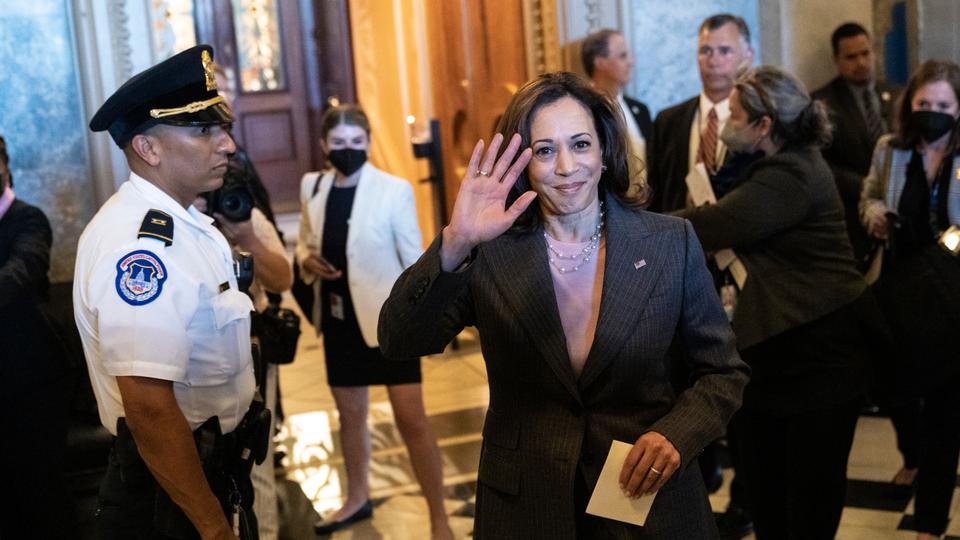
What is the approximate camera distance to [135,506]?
7.36 feet

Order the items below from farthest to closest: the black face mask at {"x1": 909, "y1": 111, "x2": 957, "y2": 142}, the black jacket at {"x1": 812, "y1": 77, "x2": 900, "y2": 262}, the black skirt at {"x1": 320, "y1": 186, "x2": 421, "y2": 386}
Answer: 1. the black jacket at {"x1": 812, "y1": 77, "x2": 900, "y2": 262}
2. the black skirt at {"x1": 320, "y1": 186, "x2": 421, "y2": 386}
3. the black face mask at {"x1": 909, "y1": 111, "x2": 957, "y2": 142}

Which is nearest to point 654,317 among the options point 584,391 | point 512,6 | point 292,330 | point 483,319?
point 584,391

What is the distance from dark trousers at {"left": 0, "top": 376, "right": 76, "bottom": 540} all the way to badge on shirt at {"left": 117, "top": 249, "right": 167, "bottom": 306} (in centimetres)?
148

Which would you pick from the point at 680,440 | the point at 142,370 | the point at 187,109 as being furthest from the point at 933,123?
the point at 142,370

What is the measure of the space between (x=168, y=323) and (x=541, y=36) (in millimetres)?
3453

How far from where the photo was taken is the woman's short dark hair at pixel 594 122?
2.05m

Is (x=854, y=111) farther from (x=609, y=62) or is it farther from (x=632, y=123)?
(x=609, y=62)

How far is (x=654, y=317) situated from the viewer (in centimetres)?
203

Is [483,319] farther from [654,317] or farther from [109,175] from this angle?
[109,175]

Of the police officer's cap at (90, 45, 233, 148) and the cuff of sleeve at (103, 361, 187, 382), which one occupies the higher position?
the police officer's cap at (90, 45, 233, 148)

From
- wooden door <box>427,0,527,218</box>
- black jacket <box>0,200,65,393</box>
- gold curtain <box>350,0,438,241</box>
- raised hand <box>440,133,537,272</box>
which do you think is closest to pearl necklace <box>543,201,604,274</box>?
raised hand <box>440,133,537,272</box>

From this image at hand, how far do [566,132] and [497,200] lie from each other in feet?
0.82

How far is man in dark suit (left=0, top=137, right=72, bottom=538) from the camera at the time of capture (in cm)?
338

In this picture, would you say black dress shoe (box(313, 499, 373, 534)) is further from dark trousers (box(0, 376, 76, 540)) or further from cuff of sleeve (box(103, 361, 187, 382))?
cuff of sleeve (box(103, 361, 187, 382))
